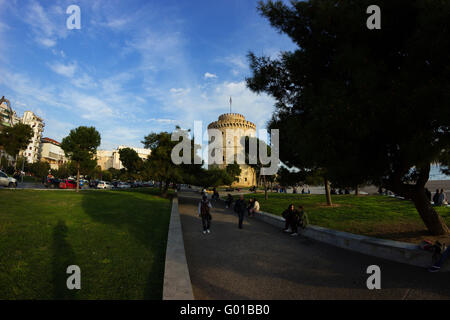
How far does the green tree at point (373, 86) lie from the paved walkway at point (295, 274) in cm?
257

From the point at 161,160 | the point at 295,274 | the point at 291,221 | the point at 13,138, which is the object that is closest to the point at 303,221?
the point at 291,221

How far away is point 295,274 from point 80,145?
94.0 feet

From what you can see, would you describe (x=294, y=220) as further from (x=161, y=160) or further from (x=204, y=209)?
(x=161, y=160)

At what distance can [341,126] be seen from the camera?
5.63 m

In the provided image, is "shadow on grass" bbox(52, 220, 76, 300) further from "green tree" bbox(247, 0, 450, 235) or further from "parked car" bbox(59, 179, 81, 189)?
"parked car" bbox(59, 179, 81, 189)

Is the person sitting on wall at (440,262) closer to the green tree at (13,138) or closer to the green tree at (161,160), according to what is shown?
the green tree at (161,160)

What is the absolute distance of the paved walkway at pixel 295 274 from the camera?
162 inches

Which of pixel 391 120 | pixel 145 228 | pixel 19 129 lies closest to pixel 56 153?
pixel 19 129

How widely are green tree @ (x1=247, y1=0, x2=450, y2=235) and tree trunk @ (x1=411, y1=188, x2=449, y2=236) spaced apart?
3 centimetres

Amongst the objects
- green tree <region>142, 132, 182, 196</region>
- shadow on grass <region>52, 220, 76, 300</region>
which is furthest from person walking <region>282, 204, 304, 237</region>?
green tree <region>142, 132, 182, 196</region>

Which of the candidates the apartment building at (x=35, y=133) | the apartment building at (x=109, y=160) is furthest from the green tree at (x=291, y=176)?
the apartment building at (x=109, y=160)

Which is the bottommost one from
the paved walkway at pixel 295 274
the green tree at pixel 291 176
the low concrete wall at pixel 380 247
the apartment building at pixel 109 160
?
the paved walkway at pixel 295 274

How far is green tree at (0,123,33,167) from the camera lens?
29000 mm
